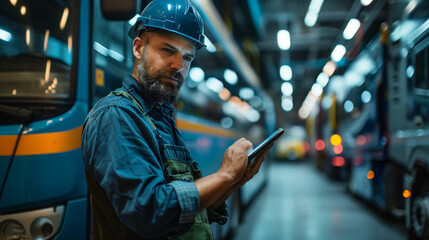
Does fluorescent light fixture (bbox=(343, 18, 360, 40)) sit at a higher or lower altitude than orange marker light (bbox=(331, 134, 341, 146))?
higher

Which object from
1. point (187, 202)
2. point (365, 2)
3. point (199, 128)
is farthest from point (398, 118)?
point (187, 202)

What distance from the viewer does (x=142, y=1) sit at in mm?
2453

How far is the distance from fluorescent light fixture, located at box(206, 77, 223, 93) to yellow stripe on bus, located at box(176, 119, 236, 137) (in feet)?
1.61

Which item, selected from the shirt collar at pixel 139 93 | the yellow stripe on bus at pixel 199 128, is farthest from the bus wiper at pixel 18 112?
the yellow stripe on bus at pixel 199 128

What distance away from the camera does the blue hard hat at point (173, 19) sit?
58.6 inches

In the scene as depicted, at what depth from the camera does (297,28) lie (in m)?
15.2

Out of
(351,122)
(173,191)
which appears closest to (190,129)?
(173,191)

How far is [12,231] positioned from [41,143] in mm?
453

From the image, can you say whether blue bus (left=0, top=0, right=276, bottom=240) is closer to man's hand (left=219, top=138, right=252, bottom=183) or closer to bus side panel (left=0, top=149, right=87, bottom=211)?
bus side panel (left=0, top=149, right=87, bottom=211)

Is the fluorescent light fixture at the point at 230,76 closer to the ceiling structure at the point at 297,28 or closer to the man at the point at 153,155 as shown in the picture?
the ceiling structure at the point at 297,28

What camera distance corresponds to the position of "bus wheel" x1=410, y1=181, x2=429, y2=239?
3.92m

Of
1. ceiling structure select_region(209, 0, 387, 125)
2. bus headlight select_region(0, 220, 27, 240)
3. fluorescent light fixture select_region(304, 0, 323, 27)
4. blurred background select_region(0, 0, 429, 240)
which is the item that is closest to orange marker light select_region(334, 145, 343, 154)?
blurred background select_region(0, 0, 429, 240)

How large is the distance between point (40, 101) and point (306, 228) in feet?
16.6

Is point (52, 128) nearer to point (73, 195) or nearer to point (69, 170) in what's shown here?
point (69, 170)
